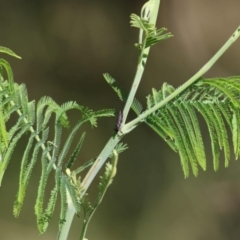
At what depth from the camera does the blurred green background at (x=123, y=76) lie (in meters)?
1.43

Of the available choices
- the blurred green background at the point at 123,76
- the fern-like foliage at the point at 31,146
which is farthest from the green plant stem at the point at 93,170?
the blurred green background at the point at 123,76

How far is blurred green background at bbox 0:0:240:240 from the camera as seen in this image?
143cm

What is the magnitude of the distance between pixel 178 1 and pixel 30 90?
65 centimetres

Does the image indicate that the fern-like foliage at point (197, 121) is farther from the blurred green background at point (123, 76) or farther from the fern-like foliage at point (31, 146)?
the blurred green background at point (123, 76)

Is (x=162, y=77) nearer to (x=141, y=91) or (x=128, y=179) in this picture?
(x=141, y=91)

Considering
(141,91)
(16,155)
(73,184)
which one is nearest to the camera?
(73,184)

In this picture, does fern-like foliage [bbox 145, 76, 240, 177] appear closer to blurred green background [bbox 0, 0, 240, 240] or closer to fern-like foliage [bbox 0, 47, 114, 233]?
fern-like foliage [bbox 0, 47, 114, 233]

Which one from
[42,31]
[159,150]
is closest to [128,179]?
[159,150]

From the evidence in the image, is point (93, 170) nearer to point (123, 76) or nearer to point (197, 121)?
point (197, 121)

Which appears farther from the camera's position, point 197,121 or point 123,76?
point 123,76

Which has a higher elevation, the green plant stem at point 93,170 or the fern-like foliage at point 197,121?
the fern-like foliage at point 197,121

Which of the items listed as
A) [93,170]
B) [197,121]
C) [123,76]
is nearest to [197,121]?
[197,121]

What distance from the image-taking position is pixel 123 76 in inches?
56.9

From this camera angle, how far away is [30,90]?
1.45 metres
